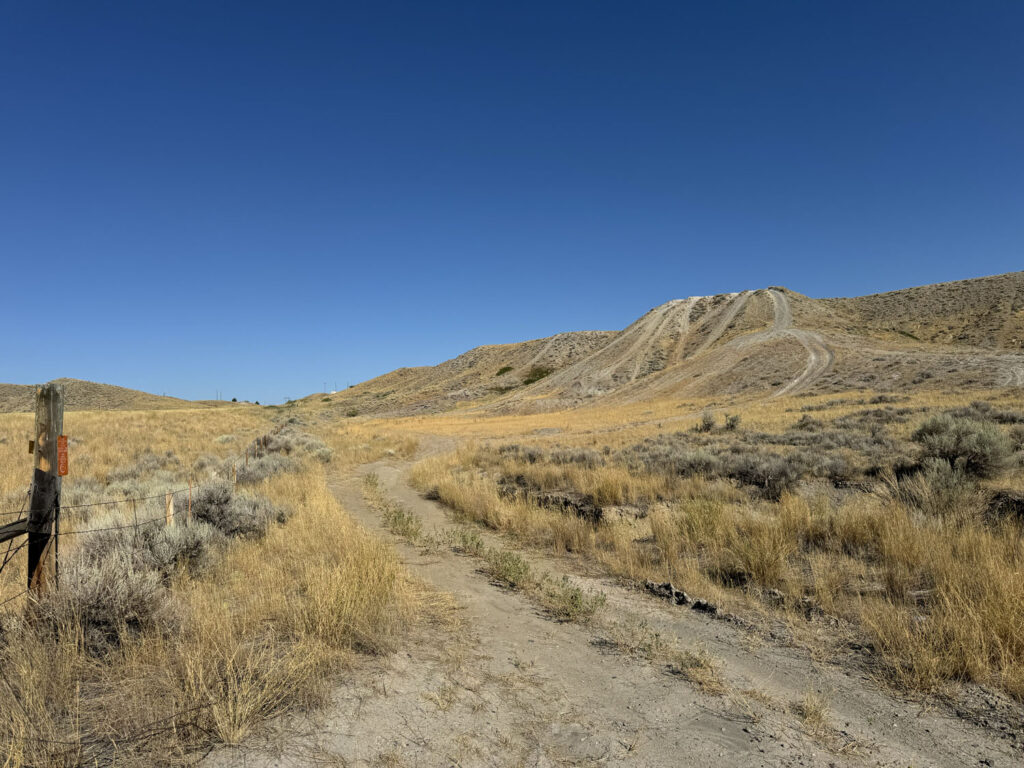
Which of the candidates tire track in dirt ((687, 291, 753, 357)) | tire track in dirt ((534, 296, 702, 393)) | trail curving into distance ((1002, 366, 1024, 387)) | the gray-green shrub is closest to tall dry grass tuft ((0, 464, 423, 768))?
the gray-green shrub

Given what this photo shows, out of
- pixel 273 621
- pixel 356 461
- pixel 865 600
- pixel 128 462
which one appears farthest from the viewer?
pixel 356 461

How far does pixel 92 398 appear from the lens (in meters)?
85.1

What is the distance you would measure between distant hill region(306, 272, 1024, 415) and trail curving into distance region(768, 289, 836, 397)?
14cm

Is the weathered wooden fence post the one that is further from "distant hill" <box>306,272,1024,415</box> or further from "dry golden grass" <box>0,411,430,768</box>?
"distant hill" <box>306,272,1024,415</box>

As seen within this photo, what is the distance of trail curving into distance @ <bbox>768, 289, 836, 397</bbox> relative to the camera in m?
38.3

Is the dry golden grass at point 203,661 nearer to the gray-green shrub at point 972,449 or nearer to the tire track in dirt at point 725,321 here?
the gray-green shrub at point 972,449

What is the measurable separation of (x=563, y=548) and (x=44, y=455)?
251 inches

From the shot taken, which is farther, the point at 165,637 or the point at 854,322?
the point at 854,322

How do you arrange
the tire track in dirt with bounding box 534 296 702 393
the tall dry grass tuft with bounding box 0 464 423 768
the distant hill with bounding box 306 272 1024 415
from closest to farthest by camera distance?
the tall dry grass tuft with bounding box 0 464 423 768
the distant hill with bounding box 306 272 1024 415
the tire track in dirt with bounding box 534 296 702 393

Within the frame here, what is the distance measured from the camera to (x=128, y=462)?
16812 mm

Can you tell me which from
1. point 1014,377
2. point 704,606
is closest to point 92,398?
point 704,606

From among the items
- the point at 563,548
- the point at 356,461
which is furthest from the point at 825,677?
the point at 356,461

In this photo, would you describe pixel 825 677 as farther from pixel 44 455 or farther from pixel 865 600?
pixel 44 455

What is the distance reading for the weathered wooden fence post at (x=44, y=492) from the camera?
4180 mm
